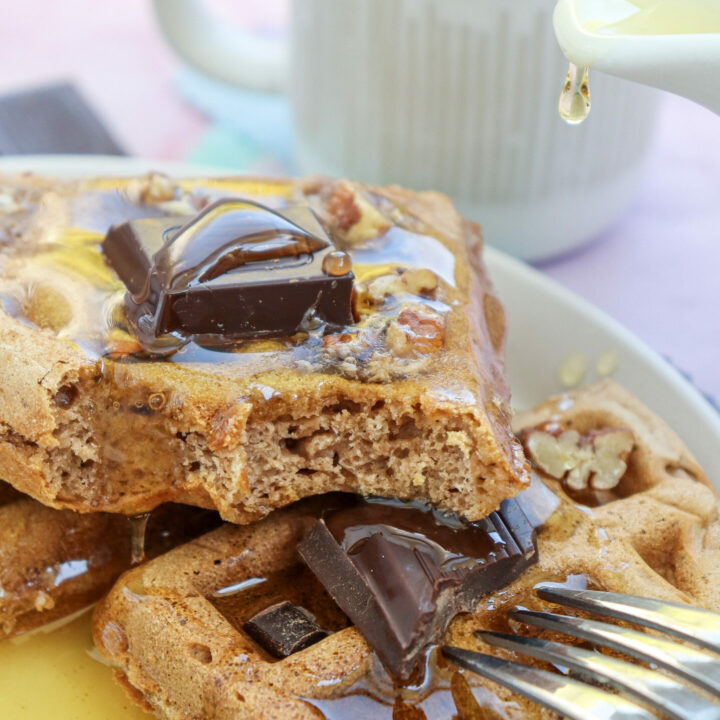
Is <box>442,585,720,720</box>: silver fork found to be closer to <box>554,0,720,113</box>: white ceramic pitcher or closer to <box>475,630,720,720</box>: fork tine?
A: <box>475,630,720,720</box>: fork tine

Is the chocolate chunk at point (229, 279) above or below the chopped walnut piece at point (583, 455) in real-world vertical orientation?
above

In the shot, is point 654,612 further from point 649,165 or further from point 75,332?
point 649,165

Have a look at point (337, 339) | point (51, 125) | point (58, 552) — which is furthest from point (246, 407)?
point (51, 125)

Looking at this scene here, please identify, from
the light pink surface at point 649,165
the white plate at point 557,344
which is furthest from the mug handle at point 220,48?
the white plate at point 557,344

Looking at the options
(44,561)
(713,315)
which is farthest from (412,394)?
(713,315)

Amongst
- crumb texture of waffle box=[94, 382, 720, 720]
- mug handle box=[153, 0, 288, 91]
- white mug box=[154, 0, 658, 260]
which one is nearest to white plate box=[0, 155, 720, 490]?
crumb texture of waffle box=[94, 382, 720, 720]

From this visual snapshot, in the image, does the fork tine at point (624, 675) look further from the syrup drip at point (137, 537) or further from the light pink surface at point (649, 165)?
the light pink surface at point (649, 165)

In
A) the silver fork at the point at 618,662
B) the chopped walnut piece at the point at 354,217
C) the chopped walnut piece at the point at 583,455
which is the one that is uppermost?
the chopped walnut piece at the point at 354,217
